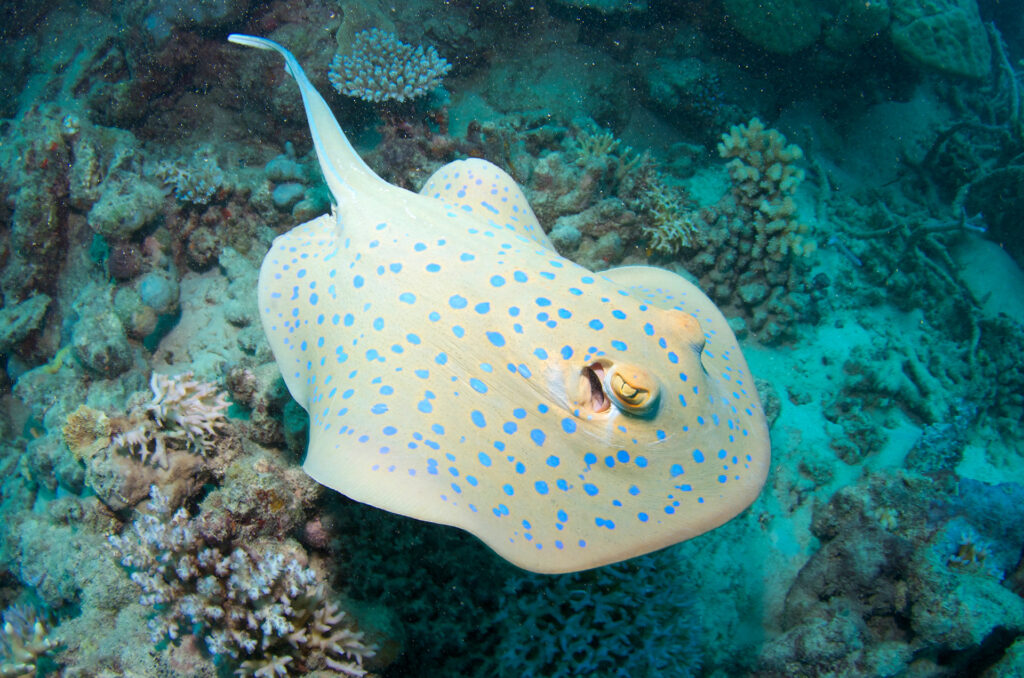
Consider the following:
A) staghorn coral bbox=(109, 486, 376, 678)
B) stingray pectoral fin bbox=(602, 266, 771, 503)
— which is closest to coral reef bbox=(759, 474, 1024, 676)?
stingray pectoral fin bbox=(602, 266, 771, 503)

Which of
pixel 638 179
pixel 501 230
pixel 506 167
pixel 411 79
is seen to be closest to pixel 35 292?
pixel 411 79

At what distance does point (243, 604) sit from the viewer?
3.73 meters

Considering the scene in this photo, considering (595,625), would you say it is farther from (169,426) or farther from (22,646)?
(22,646)

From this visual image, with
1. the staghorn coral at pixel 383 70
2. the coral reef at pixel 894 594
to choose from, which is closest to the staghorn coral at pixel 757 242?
the coral reef at pixel 894 594

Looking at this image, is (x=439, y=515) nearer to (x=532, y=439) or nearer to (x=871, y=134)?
(x=532, y=439)

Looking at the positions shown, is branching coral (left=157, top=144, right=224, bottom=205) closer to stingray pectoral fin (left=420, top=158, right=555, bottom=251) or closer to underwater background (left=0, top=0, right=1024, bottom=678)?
underwater background (left=0, top=0, right=1024, bottom=678)

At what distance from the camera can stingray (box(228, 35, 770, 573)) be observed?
2617mm

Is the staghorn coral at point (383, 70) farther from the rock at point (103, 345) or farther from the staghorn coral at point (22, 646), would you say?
the staghorn coral at point (22, 646)

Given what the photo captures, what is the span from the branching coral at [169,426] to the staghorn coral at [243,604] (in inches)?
34.9

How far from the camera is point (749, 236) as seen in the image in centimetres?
770

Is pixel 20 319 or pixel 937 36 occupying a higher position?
pixel 937 36

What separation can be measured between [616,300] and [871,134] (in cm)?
1331

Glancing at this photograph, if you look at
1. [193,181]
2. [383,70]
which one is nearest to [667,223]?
[383,70]

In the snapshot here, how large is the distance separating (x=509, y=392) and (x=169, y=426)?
387cm
